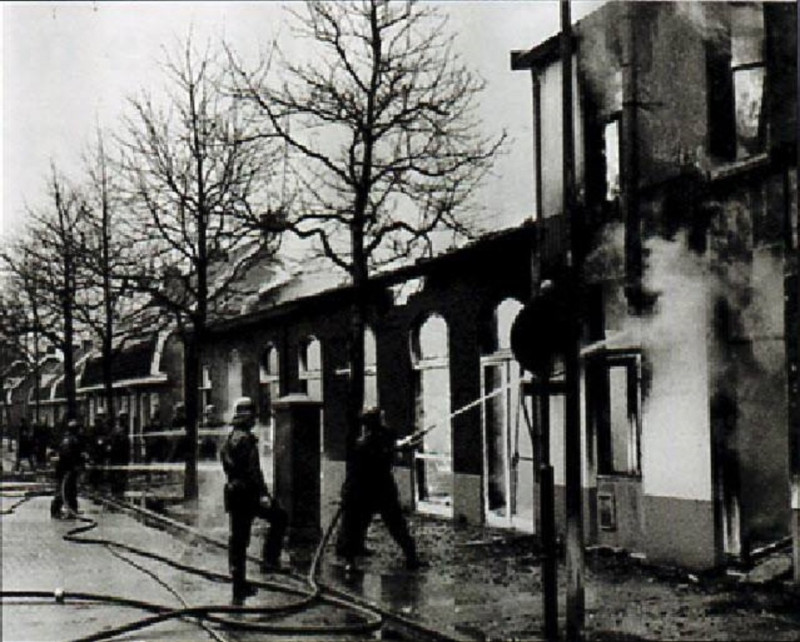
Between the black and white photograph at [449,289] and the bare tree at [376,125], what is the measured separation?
0.03 meters

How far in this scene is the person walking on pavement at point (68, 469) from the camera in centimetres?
1791

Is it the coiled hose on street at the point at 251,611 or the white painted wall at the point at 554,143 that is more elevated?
the white painted wall at the point at 554,143

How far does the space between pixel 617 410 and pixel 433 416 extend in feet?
12.3

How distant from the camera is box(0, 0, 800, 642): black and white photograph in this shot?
898 centimetres

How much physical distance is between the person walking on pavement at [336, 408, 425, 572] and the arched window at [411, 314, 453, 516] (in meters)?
2.44

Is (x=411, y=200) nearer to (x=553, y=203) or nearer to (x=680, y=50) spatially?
(x=553, y=203)

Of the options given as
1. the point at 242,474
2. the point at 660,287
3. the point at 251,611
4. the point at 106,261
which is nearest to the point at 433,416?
the point at 242,474

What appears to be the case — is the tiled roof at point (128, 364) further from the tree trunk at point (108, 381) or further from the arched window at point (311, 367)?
the arched window at point (311, 367)

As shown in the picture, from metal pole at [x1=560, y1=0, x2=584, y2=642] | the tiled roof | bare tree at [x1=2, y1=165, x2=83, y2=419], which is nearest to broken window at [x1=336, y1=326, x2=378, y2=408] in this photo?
bare tree at [x1=2, y1=165, x2=83, y2=419]

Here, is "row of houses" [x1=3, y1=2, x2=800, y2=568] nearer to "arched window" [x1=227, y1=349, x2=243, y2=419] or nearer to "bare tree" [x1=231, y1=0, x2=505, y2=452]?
"bare tree" [x1=231, y1=0, x2=505, y2=452]

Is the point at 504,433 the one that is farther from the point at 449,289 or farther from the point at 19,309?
the point at 19,309

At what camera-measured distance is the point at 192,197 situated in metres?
15.3

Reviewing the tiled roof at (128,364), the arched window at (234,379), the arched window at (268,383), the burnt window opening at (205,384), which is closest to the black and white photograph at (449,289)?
→ the arched window at (268,383)

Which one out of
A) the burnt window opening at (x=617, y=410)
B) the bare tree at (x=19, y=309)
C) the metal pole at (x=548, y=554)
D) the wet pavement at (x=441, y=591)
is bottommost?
the wet pavement at (x=441, y=591)
